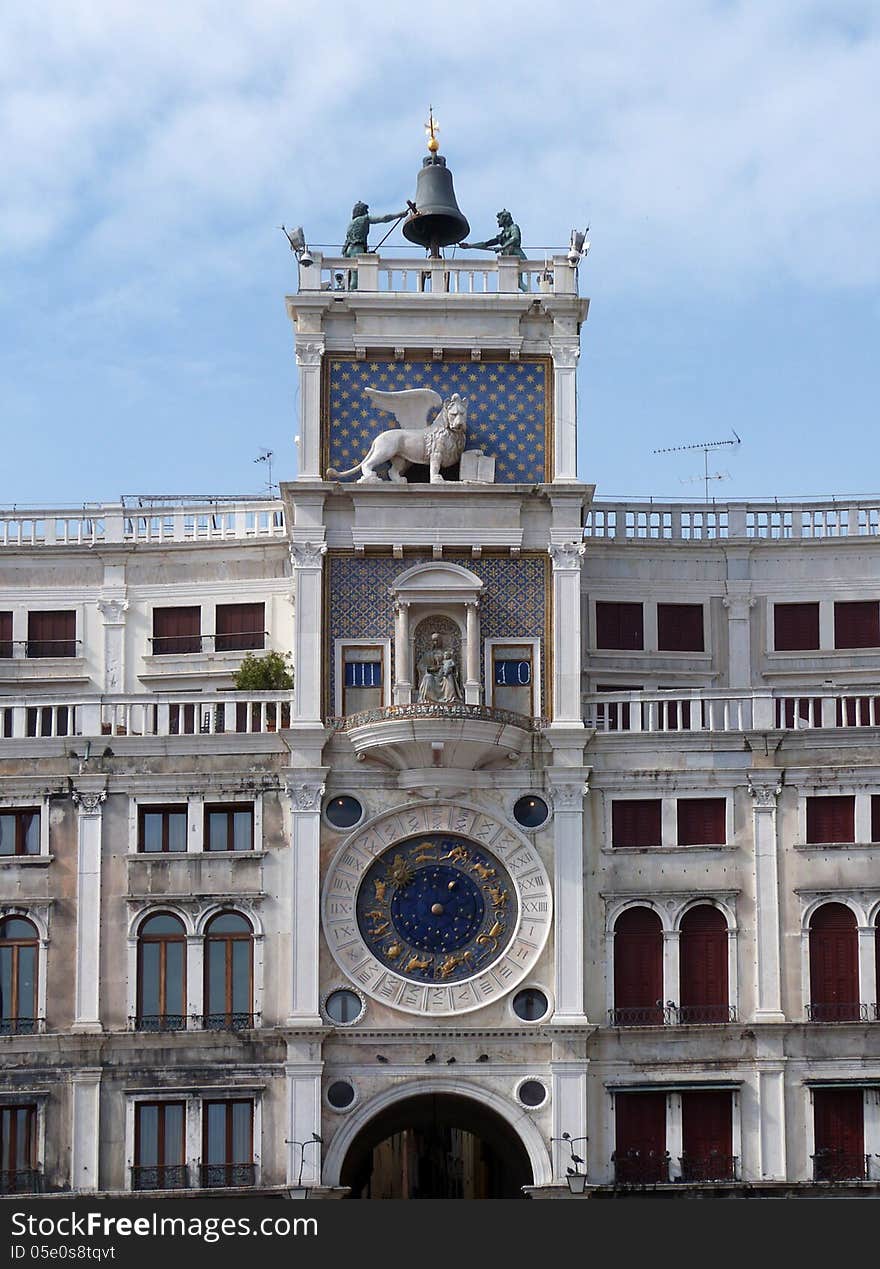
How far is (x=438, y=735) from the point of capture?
6781 centimetres

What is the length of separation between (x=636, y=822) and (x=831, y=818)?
4.39m

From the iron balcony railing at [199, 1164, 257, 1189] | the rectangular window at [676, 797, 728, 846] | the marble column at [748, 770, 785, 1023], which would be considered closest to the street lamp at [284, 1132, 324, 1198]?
the iron balcony railing at [199, 1164, 257, 1189]

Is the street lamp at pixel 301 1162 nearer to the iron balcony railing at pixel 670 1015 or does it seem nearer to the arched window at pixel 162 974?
the arched window at pixel 162 974

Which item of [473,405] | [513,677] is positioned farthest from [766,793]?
[473,405]

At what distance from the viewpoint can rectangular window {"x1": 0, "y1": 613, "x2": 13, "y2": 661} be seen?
74.8 metres

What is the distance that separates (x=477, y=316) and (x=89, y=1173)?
2135 cm

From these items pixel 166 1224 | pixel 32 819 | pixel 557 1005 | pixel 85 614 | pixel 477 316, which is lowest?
pixel 166 1224

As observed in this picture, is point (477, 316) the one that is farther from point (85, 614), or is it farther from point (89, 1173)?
point (89, 1173)

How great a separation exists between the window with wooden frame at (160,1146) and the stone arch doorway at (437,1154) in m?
3.66

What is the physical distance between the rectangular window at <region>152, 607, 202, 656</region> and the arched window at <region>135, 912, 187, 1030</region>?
27.2ft

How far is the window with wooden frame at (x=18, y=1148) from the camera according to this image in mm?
67188

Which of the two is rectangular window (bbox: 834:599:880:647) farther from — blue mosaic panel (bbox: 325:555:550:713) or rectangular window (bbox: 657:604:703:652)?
blue mosaic panel (bbox: 325:555:550:713)

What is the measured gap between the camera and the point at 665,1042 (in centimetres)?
6800

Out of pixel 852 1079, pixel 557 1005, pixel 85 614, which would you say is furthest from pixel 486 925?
pixel 85 614
